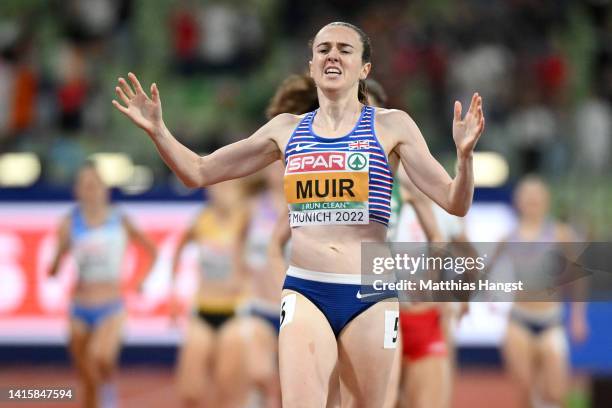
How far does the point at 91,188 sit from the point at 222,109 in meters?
5.62

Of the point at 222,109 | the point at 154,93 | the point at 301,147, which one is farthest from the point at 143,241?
the point at 301,147

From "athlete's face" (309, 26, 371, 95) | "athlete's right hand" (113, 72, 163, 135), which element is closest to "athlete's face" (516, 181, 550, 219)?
"athlete's face" (309, 26, 371, 95)

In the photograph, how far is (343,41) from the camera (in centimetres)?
539

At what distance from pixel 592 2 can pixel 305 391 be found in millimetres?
14278

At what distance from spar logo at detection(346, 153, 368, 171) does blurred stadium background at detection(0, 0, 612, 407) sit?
8.09 metres

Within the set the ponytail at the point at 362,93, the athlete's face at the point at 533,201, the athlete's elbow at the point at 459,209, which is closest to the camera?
the athlete's elbow at the point at 459,209

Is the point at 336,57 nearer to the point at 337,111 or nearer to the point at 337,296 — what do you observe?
the point at 337,111

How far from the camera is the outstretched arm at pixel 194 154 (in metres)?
5.49

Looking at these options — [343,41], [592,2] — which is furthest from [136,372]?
[343,41]

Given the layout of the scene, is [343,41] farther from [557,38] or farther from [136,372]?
[557,38]

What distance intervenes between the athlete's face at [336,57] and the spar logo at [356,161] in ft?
1.17

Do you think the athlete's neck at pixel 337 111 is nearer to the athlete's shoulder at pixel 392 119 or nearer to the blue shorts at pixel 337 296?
the athlete's shoulder at pixel 392 119

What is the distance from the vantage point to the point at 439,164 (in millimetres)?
5324

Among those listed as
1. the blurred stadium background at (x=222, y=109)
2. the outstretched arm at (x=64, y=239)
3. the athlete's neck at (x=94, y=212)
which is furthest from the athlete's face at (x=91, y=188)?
the blurred stadium background at (x=222, y=109)
